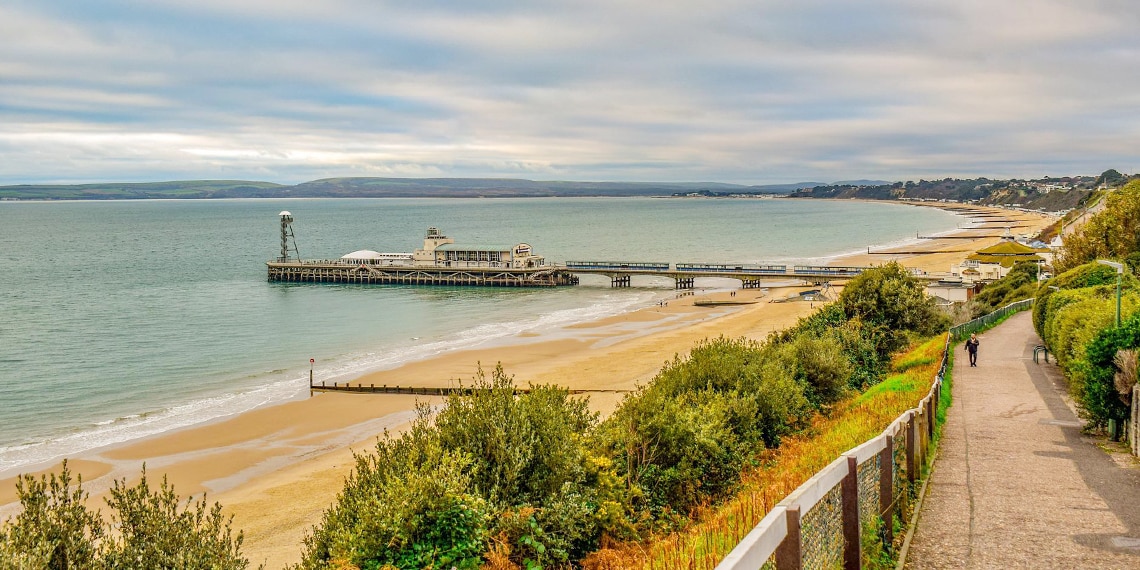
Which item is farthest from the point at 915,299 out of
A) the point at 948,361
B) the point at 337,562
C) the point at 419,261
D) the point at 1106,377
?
the point at 419,261

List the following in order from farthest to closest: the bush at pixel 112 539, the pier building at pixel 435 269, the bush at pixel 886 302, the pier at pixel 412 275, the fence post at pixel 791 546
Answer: the pier building at pixel 435 269, the pier at pixel 412 275, the bush at pixel 886 302, the bush at pixel 112 539, the fence post at pixel 791 546

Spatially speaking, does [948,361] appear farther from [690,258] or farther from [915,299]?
[690,258]

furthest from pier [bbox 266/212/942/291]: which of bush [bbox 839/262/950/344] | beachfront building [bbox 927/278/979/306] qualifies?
bush [bbox 839/262/950/344]

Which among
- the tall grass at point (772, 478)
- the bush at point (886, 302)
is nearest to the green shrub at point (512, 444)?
the tall grass at point (772, 478)

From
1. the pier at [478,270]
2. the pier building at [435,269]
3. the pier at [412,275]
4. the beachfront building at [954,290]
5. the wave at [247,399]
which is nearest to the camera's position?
the wave at [247,399]

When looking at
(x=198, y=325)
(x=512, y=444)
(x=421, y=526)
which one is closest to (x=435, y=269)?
(x=198, y=325)

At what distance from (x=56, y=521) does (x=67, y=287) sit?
79.0 metres

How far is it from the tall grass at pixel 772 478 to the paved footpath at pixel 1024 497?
3.94 ft

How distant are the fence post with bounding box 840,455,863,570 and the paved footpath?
1.44 m

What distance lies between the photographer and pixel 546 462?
11.3 meters

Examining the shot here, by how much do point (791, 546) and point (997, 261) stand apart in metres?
62.1

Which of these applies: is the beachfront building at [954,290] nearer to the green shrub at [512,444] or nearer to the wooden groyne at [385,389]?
the wooden groyne at [385,389]

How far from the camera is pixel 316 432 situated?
1120 inches

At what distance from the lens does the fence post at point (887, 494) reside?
25.1 feet
